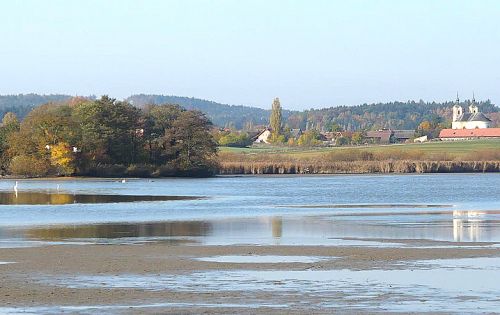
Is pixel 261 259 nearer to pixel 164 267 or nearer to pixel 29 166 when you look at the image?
pixel 164 267

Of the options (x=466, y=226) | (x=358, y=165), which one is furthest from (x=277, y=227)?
(x=358, y=165)

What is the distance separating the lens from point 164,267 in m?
22.0

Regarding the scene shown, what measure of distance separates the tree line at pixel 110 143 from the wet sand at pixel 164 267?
79042mm

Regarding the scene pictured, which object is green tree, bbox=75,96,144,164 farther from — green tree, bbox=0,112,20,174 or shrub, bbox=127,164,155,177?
green tree, bbox=0,112,20,174

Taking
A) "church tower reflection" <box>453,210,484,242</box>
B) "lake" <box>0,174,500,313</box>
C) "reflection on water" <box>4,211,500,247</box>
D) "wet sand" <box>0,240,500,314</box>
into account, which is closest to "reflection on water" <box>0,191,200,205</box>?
"lake" <box>0,174,500,313</box>

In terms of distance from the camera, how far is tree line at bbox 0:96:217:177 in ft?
345

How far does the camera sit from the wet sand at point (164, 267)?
16.8 metres

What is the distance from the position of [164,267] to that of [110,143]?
8618 cm

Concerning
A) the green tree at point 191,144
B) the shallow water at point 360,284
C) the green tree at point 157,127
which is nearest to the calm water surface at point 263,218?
the shallow water at point 360,284

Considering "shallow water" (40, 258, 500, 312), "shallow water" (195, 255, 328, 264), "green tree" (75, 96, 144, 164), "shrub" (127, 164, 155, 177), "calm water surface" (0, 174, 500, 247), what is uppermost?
"green tree" (75, 96, 144, 164)

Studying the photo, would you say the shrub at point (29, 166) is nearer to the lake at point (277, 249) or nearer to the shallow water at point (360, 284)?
the lake at point (277, 249)

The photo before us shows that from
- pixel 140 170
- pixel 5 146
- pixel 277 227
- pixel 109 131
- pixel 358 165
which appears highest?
pixel 109 131

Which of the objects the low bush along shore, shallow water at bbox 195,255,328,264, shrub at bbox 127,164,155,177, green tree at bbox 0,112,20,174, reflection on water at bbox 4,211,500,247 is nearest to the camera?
shallow water at bbox 195,255,328,264

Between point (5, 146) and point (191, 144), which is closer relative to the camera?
point (191, 144)
